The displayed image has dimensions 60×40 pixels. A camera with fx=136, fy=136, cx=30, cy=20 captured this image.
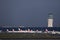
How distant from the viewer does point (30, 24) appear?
3438mm

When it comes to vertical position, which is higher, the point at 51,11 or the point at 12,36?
the point at 51,11

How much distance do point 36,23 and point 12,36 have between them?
1808 millimetres

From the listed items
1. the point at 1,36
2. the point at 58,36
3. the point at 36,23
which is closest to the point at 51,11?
the point at 36,23

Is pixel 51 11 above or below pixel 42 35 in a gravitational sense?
above

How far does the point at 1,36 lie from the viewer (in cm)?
175

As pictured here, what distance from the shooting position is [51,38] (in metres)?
1.77

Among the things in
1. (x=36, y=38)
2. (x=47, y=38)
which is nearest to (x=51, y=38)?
(x=47, y=38)

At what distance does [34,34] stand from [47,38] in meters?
0.18

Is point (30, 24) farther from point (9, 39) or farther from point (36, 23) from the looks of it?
point (9, 39)

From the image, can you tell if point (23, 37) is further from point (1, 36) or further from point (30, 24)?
point (30, 24)

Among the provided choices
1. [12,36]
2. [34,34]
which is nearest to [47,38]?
[34,34]

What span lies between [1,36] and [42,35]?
53 cm

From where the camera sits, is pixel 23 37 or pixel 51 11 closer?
pixel 23 37

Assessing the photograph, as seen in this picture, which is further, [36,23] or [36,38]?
[36,23]
